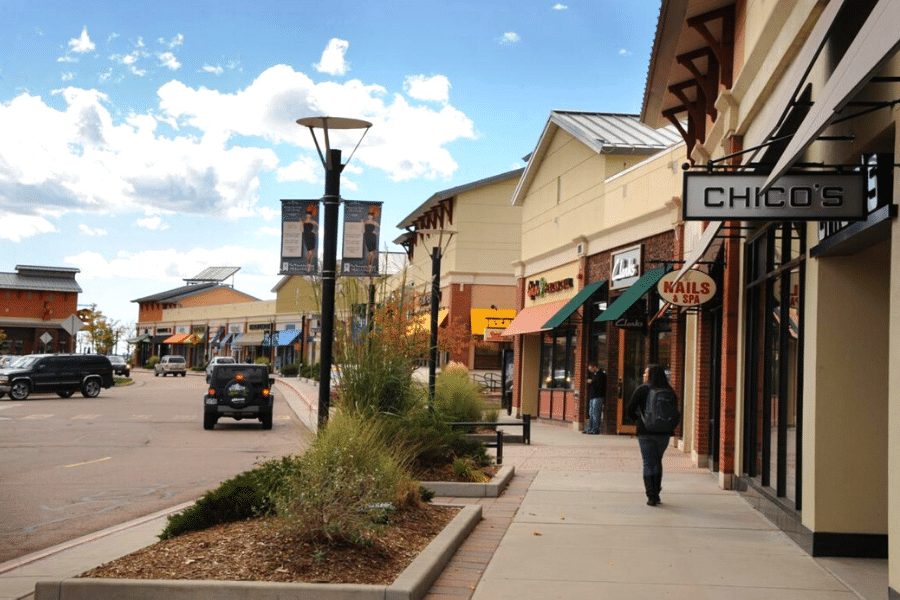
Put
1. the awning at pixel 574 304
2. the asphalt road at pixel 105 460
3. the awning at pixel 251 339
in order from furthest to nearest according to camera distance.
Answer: the awning at pixel 251 339 → the awning at pixel 574 304 → the asphalt road at pixel 105 460

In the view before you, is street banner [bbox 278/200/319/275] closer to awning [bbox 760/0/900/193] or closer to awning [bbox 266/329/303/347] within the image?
awning [bbox 760/0/900/193]

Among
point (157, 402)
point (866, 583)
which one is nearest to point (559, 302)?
point (157, 402)

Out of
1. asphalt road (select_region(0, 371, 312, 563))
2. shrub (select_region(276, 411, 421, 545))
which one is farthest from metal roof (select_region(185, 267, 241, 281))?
A: shrub (select_region(276, 411, 421, 545))

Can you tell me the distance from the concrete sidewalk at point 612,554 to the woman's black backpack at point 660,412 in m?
0.99

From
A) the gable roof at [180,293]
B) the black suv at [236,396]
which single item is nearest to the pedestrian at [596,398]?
the black suv at [236,396]

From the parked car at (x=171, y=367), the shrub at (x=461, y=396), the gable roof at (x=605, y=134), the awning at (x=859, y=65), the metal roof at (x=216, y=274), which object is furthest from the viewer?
the metal roof at (x=216, y=274)

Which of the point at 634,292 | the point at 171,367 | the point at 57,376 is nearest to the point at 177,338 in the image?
the point at 171,367

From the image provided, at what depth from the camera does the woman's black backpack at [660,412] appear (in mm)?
12836

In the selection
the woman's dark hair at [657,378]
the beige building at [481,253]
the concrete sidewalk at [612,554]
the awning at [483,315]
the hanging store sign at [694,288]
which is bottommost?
the concrete sidewalk at [612,554]

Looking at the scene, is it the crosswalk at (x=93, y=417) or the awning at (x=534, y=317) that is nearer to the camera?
the crosswalk at (x=93, y=417)

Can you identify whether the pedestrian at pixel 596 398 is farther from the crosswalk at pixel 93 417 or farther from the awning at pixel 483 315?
the awning at pixel 483 315

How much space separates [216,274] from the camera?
460ft

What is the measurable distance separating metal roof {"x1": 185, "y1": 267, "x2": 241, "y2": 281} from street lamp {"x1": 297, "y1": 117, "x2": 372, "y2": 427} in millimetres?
126404

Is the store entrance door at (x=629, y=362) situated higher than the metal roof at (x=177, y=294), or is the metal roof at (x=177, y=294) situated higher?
the metal roof at (x=177, y=294)
